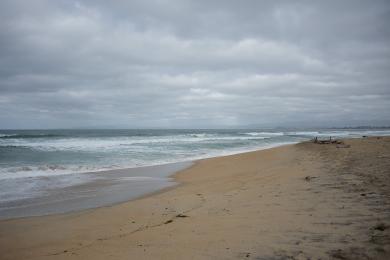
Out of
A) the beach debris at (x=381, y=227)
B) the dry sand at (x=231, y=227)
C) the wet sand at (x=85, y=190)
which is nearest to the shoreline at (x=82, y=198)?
the wet sand at (x=85, y=190)

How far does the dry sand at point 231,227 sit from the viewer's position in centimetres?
380

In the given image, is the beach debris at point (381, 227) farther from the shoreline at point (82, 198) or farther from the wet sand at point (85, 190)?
the wet sand at point (85, 190)

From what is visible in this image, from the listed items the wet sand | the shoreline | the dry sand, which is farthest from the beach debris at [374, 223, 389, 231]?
the wet sand

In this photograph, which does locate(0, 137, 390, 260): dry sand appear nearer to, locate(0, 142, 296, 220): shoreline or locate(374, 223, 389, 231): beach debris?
locate(374, 223, 389, 231): beach debris

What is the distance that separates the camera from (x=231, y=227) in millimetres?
4844

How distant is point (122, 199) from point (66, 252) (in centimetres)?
429

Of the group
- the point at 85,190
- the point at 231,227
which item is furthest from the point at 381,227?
the point at 85,190

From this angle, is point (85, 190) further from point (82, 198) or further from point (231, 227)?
point (231, 227)

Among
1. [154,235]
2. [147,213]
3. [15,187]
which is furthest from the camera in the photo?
[15,187]

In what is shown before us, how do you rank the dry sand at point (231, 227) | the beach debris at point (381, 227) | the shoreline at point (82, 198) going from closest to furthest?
the dry sand at point (231, 227)
the beach debris at point (381, 227)
the shoreline at point (82, 198)

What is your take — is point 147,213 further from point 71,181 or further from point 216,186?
point 71,181

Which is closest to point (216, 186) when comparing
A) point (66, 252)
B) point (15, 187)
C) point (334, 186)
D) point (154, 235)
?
point (334, 186)

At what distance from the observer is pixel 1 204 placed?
26.8 feet

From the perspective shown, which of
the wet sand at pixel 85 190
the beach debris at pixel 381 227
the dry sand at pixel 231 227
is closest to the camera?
the dry sand at pixel 231 227
